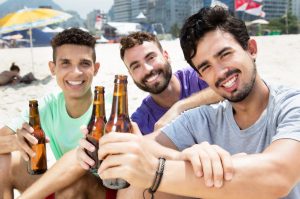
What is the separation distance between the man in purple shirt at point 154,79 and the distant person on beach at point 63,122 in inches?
14.9

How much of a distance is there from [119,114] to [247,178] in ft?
2.89

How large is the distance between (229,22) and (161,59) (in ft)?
4.30

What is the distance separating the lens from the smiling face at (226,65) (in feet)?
7.04

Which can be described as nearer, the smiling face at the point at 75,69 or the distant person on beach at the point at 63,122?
the distant person on beach at the point at 63,122

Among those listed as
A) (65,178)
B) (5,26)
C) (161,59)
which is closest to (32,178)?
(65,178)

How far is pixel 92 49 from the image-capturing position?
3301 mm

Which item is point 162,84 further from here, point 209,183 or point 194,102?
point 209,183

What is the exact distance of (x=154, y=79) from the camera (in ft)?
11.2

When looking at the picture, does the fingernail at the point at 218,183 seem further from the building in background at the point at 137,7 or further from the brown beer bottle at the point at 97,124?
the building in background at the point at 137,7

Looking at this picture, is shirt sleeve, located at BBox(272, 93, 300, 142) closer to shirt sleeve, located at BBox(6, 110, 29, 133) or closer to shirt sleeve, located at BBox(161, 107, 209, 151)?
shirt sleeve, located at BBox(161, 107, 209, 151)

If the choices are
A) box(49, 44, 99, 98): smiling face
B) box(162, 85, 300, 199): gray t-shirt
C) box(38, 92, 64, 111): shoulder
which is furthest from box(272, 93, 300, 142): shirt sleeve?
box(38, 92, 64, 111): shoulder

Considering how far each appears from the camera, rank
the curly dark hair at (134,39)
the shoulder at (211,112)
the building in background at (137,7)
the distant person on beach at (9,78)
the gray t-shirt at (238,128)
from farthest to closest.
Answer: the building in background at (137,7) < the distant person on beach at (9,78) < the curly dark hair at (134,39) < the shoulder at (211,112) < the gray t-shirt at (238,128)

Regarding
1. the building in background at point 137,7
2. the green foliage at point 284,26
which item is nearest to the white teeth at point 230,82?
the green foliage at point 284,26

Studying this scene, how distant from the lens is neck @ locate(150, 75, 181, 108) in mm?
3466
